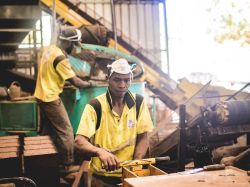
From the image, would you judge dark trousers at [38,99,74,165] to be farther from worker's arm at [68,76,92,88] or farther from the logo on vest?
the logo on vest

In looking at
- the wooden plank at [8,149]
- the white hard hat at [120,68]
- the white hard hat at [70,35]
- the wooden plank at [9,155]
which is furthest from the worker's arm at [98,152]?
the white hard hat at [70,35]

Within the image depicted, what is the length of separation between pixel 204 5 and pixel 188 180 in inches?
510

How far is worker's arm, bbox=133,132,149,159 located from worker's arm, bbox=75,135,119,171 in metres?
0.55

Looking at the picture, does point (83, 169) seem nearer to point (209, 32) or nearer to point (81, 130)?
point (81, 130)

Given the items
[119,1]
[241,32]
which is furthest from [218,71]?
[119,1]

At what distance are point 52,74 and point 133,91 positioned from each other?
6.49ft

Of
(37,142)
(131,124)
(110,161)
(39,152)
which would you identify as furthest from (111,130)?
(37,142)

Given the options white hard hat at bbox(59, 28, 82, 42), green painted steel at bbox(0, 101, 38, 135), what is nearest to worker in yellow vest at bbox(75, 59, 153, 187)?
white hard hat at bbox(59, 28, 82, 42)

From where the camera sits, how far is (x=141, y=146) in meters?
3.65

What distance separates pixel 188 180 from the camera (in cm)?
231

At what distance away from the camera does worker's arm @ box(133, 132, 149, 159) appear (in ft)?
11.8

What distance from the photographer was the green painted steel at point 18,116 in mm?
7601

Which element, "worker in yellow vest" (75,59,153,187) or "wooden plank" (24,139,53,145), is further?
"wooden plank" (24,139,53,145)

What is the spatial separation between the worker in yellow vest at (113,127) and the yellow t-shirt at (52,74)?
3011 mm
